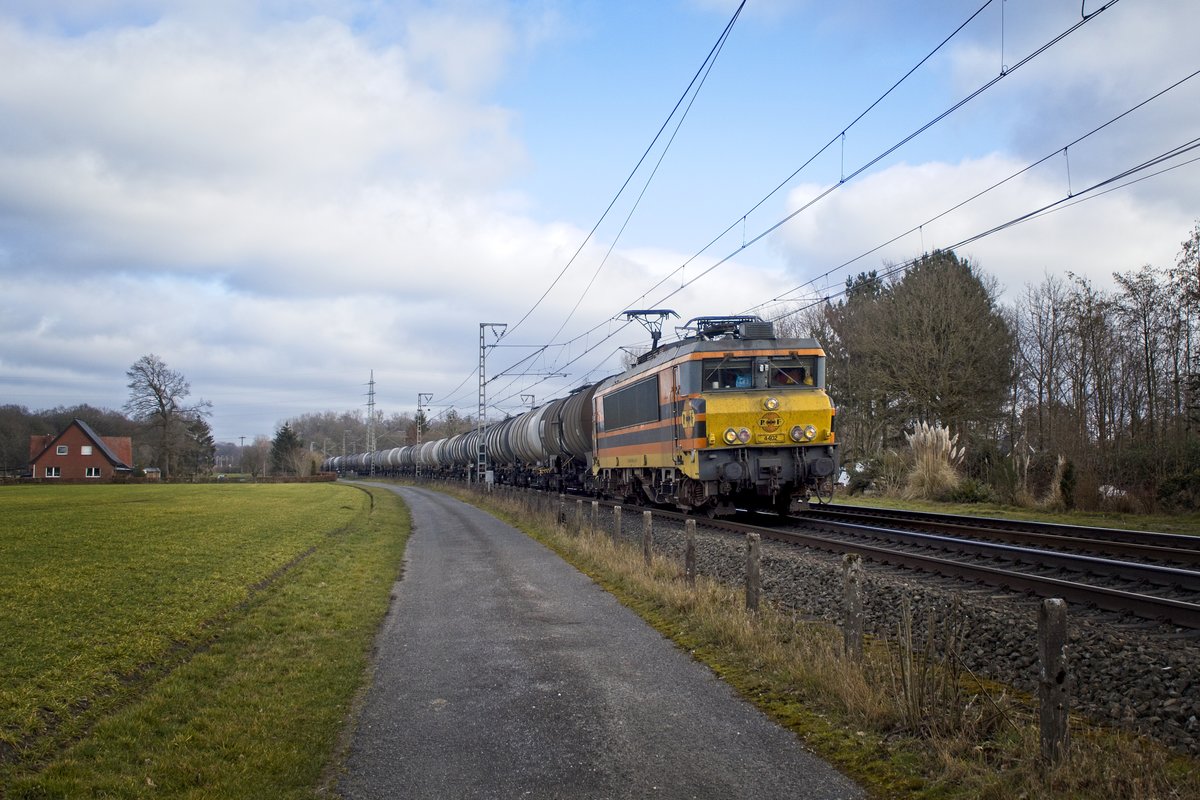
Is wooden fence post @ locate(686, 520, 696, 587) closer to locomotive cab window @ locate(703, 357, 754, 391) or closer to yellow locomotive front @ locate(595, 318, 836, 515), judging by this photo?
yellow locomotive front @ locate(595, 318, 836, 515)

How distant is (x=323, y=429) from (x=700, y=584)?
16363 cm

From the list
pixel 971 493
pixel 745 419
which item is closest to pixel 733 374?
pixel 745 419

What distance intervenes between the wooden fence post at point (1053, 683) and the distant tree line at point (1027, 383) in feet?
51.5

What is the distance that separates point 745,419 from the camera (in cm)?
1636

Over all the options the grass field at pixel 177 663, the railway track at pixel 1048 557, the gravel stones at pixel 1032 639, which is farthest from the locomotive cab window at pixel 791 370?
the grass field at pixel 177 663

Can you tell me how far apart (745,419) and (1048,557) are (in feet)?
22.4

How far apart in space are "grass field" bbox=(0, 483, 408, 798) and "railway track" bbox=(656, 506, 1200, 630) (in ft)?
21.8

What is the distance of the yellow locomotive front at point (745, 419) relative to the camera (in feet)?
53.6

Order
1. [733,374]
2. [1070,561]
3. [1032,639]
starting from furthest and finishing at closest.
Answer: [733,374], [1070,561], [1032,639]

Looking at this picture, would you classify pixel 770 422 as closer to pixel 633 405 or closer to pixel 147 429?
pixel 633 405

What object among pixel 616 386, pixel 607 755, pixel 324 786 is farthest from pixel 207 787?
pixel 616 386

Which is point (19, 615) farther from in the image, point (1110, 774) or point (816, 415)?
point (816, 415)

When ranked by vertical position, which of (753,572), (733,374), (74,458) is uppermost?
(733,374)

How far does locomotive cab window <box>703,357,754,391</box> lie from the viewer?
1688 centimetres
